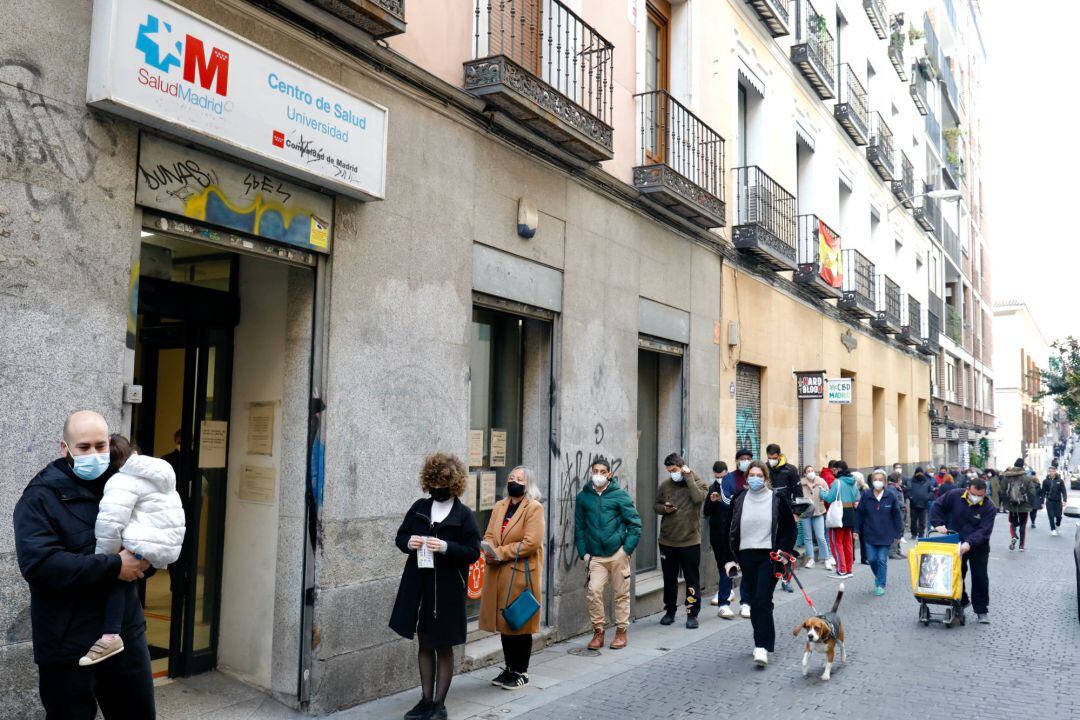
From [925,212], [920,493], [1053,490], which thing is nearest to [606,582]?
[920,493]

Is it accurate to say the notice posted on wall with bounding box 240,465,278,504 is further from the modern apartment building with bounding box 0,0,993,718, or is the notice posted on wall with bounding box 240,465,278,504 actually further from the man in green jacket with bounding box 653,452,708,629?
the man in green jacket with bounding box 653,452,708,629

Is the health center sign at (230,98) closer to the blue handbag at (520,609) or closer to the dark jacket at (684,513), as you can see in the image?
the blue handbag at (520,609)

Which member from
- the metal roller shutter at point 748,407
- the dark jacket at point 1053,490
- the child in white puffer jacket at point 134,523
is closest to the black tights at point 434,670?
the child in white puffer jacket at point 134,523

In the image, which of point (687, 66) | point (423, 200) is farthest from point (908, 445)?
point (423, 200)

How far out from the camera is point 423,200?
23.8 feet

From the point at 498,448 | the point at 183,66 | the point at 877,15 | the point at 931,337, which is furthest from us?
the point at 931,337

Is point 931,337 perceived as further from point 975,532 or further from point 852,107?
point 975,532

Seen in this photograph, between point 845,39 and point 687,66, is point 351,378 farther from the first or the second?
point 845,39

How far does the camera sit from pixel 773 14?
14.3 meters

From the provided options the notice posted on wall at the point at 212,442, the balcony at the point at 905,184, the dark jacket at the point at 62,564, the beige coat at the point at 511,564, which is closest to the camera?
the dark jacket at the point at 62,564

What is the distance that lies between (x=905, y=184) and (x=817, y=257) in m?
10.1

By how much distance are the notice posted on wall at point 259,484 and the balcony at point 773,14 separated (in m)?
10.9

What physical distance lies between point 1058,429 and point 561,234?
309ft

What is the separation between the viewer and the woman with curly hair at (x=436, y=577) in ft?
19.2
